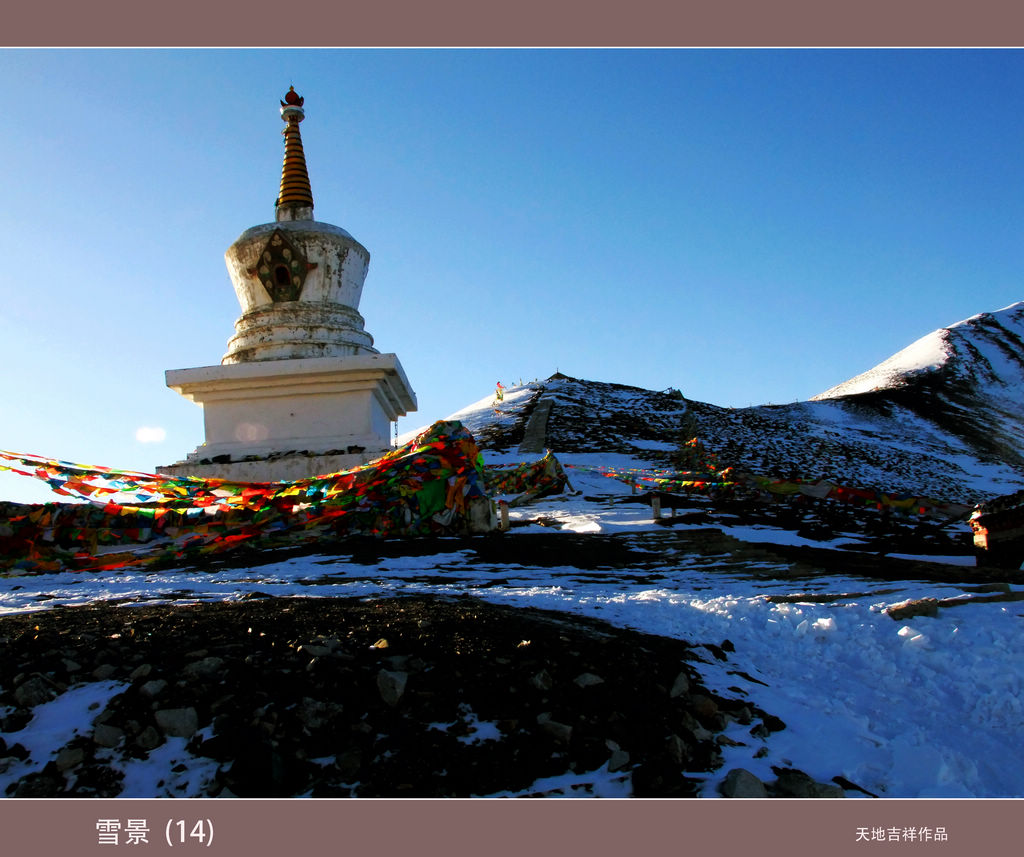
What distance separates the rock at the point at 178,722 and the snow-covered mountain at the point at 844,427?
16.4m

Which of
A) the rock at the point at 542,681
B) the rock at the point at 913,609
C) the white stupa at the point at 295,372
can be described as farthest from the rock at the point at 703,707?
the white stupa at the point at 295,372

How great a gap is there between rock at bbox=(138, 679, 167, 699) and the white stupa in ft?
28.1

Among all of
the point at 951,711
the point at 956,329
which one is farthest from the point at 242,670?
the point at 956,329

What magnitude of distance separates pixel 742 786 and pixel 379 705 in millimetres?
1250

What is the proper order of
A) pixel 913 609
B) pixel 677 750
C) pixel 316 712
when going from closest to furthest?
pixel 677 750
pixel 316 712
pixel 913 609

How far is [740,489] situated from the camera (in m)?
12.5

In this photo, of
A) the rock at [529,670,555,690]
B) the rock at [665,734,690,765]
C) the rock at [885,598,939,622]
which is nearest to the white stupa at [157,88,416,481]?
the rock at [885,598,939,622]

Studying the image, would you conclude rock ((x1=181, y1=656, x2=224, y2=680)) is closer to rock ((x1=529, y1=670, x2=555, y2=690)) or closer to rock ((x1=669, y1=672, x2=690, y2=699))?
rock ((x1=529, y1=670, x2=555, y2=690))

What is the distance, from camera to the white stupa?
473 inches

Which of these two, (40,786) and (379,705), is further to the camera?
(379,705)

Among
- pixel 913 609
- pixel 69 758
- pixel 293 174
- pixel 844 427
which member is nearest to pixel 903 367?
pixel 844 427

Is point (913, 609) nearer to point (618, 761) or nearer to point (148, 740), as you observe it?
point (618, 761)

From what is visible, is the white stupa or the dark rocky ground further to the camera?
the white stupa

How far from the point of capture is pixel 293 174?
14.3 meters
